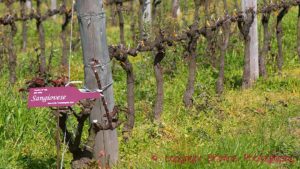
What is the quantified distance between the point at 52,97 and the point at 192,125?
2.56m

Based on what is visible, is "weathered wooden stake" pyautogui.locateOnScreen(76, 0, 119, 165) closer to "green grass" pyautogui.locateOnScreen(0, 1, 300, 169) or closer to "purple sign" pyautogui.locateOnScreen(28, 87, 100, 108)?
"green grass" pyautogui.locateOnScreen(0, 1, 300, 169)

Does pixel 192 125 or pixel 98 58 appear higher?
Answer: pixel 98 58

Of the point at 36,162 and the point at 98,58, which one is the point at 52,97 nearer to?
the point at 98,58

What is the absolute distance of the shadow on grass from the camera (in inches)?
209

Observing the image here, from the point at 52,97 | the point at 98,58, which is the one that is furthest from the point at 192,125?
the point at 52,97

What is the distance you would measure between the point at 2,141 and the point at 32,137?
0.41 m

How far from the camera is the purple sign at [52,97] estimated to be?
4.36 m

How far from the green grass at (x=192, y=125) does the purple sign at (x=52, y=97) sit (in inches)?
40.2

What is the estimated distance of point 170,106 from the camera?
762cm

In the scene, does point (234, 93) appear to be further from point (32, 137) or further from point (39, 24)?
point (39, 24)

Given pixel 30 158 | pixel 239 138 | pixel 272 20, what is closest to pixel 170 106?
pixel 239 138

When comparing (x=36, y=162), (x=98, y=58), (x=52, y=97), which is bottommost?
(x=36, y=162)

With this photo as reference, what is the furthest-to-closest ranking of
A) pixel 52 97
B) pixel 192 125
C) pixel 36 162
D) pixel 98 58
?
pixel 192 125
pixel 36 162
pixel 98 58
pixel 52 97

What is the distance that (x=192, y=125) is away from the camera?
21.4 feet
